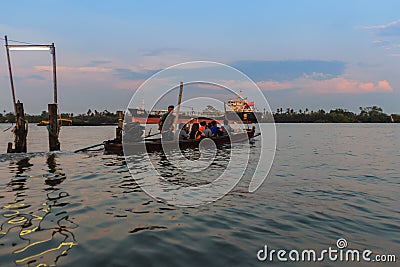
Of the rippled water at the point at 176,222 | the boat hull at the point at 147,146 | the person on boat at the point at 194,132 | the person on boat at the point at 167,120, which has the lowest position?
the rippled water at the point at 176,222

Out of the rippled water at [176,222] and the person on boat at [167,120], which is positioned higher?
the person on boat at [167,120]

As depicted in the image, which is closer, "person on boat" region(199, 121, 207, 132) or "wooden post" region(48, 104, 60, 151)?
"wooden post" region(48, 104, 60, 151)

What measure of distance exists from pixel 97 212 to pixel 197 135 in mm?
18232

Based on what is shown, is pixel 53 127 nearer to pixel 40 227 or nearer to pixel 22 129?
pixel 22 129

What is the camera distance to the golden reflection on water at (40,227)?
574 centimetres

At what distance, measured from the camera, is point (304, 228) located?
761 cm

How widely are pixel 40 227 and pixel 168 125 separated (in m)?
20.1

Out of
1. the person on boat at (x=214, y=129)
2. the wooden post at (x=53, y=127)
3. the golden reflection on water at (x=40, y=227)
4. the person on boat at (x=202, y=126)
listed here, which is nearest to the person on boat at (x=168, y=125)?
the person on boat at (x=202, y=126)

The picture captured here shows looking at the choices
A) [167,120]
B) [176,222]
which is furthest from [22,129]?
[176,222]

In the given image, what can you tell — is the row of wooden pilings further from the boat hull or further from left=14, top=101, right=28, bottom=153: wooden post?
the boat hull

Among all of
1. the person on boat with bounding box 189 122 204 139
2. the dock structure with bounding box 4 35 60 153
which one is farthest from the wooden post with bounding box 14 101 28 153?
the person on boat with bounding box 189 122 204 139

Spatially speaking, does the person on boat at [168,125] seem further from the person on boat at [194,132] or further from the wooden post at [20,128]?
the wooden post at [20,128]

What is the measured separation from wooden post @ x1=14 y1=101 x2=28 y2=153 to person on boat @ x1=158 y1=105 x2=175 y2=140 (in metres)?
9.32

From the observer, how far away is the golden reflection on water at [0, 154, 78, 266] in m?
5.74
